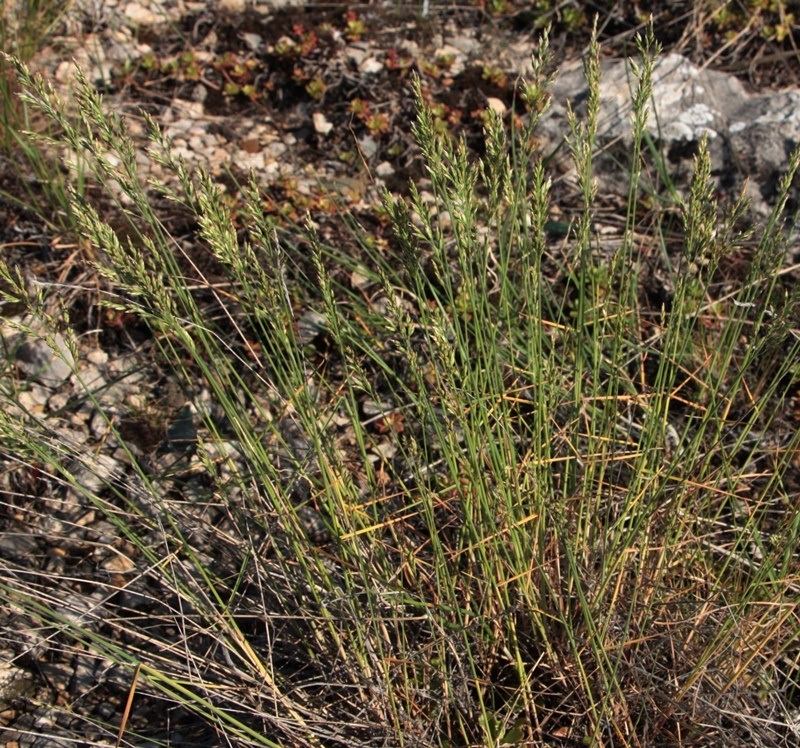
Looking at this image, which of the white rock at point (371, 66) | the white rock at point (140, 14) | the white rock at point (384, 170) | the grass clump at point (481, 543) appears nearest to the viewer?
the grass clump at point (481, 543)

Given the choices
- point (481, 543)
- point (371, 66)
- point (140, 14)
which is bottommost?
point (481, 543)

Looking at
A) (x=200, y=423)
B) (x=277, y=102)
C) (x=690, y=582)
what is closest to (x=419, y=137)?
(x=690, y=582)

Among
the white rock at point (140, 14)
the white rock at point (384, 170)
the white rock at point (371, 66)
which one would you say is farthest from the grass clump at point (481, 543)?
the white rock at point (140, 14)

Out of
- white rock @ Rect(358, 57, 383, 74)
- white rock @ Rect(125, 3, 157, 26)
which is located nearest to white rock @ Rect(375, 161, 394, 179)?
white rock @ Rect(358, 57, 383, 74)

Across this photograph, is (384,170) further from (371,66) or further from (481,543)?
(481,543)

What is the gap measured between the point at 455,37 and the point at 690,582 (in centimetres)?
301

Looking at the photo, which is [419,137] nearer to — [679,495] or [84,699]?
[679,495]

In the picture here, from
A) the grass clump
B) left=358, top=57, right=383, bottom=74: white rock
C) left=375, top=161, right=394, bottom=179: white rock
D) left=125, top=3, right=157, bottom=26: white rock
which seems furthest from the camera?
left=125, top=3, right=157, bottom=26: white rock

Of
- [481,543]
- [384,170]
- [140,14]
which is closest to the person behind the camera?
[481,543]

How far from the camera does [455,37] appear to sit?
4.28m

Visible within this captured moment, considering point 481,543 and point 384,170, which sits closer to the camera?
point 481,543

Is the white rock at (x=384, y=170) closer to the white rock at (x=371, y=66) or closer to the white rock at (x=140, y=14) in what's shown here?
the white rock at (x=371, y=66)

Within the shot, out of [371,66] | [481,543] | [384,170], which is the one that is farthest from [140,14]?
[481,543]

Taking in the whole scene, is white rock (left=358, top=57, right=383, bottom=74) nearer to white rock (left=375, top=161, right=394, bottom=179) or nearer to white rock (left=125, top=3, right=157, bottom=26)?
white rock (left=375, top=161, right=394, bottom=179)
